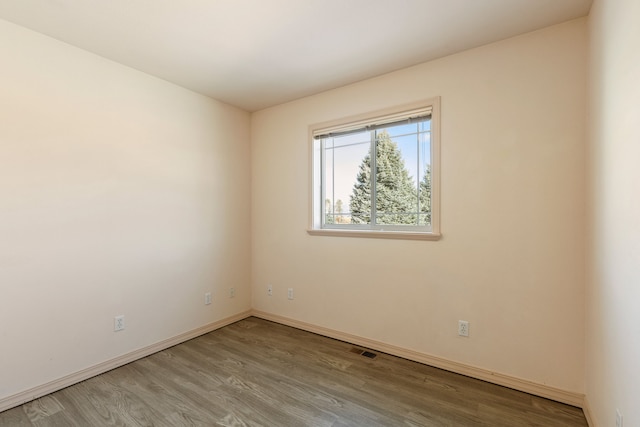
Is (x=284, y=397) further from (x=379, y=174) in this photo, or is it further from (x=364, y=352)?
(x=379, y=174)

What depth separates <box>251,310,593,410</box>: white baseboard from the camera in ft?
6.40

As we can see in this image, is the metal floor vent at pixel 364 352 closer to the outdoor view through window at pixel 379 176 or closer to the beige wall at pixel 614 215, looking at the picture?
the outdoor view through window at pixel 379 176

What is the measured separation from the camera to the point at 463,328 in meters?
2.30

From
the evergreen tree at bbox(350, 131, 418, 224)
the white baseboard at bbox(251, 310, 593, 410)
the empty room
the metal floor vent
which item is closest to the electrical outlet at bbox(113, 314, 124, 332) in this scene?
the empty room

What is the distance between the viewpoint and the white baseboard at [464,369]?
195 centimetres

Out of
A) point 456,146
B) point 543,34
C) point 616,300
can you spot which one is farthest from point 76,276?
point 543,34

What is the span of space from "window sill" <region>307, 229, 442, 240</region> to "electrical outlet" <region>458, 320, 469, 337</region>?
659mm

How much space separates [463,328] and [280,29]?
8.31 feet

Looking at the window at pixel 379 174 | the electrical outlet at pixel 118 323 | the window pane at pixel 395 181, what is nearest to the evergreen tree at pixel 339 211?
the window at pixel 379 174

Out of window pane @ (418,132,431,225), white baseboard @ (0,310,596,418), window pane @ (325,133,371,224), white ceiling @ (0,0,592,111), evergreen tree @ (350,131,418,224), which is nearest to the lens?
white ceiling @ (0,0,592,111)

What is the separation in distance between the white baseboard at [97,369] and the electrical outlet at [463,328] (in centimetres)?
237

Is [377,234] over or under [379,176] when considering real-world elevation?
under

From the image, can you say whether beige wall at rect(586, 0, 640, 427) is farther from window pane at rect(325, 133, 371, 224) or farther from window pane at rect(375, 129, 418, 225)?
window pane at rect(325, 133, 371, 224)

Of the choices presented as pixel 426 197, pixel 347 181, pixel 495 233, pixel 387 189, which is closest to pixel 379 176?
pixel 387 189
